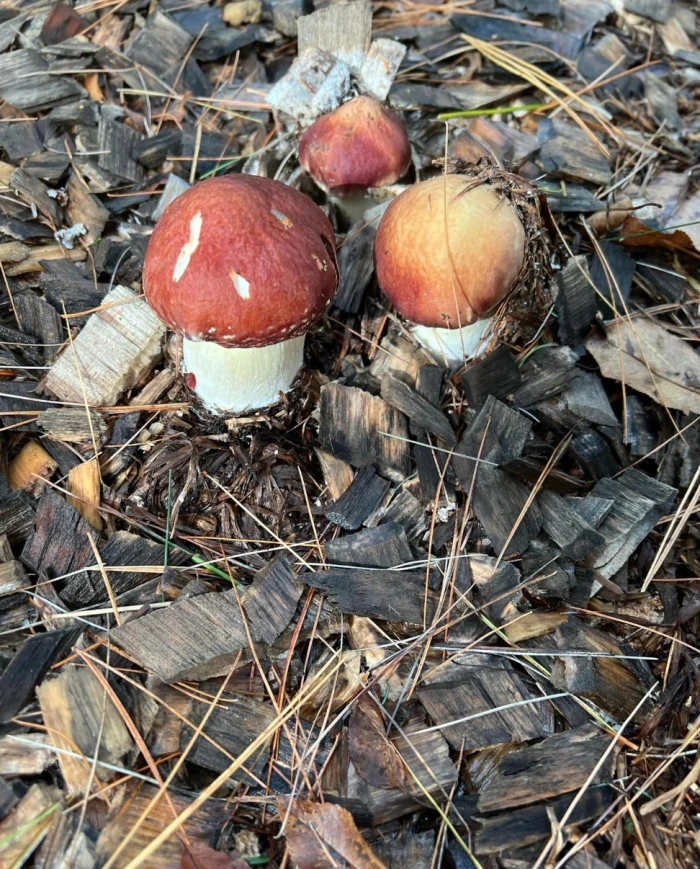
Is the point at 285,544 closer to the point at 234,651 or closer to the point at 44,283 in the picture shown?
the point at 234,651

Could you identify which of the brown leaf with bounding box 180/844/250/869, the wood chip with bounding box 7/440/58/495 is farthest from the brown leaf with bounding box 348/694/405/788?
the wood chip with bounding box 7/440/58/495

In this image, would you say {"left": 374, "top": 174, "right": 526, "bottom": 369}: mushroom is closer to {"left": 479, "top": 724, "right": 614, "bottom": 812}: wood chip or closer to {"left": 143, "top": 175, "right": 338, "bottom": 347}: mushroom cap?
{"left": 143, "top": 175, "right": 338, "bottom": 347}: mushroom cap

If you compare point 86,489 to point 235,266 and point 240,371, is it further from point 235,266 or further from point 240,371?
point 235,266

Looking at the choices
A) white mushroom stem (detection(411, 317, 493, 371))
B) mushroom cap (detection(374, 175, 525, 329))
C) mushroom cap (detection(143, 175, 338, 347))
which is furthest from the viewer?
white mushroom stem (detection(411, 317, 493, 371))

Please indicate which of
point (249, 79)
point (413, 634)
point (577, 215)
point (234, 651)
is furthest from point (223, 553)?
point (249, 79)

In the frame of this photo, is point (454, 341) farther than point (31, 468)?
Yes

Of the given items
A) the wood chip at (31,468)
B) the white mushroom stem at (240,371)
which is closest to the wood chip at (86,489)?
the wood chip at (31,468)

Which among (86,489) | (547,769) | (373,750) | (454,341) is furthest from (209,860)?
(454,341)
